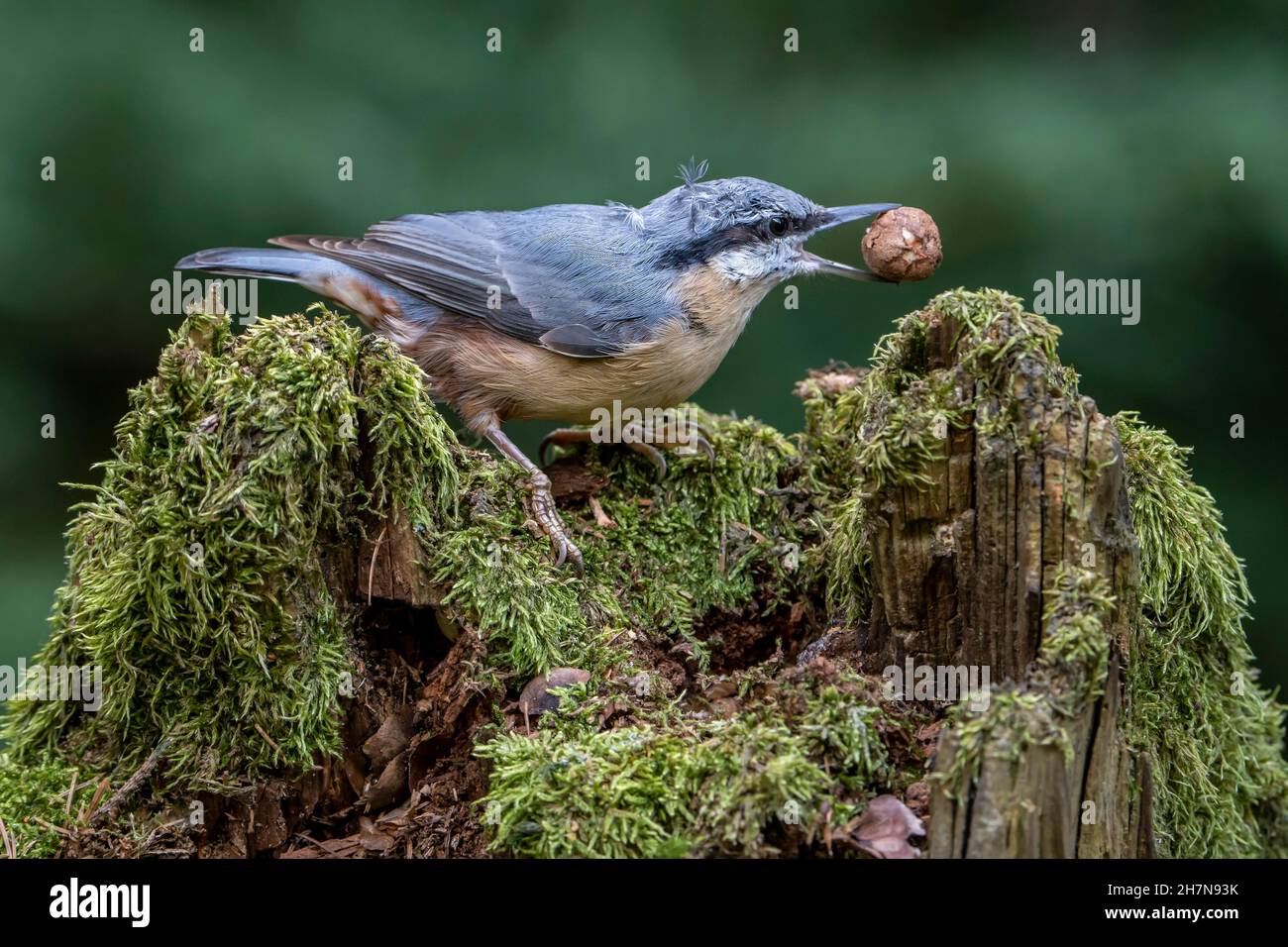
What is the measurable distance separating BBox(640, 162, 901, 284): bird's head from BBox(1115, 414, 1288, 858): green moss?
43.6 inches

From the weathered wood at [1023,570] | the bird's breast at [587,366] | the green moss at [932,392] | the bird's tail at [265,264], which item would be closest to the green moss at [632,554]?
the bird's breast at [587,366]

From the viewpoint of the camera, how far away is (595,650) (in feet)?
9.63

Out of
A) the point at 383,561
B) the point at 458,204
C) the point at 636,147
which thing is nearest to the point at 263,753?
the point at 383,561

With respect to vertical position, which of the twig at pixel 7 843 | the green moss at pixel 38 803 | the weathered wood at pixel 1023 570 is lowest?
the twig at pixel 7 843

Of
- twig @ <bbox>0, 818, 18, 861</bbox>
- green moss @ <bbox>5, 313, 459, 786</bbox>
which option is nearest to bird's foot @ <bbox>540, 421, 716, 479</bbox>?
A: green moss @ <bbox>5, 313, 459, 786</bbox>

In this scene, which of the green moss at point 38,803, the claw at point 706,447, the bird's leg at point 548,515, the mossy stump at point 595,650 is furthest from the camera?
the claw at point 706,447

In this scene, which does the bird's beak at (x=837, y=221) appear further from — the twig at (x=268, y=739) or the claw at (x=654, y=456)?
the twig at (x=268, y=739)

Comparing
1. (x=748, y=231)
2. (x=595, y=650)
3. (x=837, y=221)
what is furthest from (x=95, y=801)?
(x=837, y=221)

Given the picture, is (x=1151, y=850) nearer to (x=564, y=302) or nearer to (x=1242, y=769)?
(x=1242, y=769)

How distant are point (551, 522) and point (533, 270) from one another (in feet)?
2.87

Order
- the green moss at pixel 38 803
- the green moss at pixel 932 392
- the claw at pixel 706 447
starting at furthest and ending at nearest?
1. the claw at pixel 706 447
2. the green moss at pixel 38 803
3. the green moss at pixel 932 392

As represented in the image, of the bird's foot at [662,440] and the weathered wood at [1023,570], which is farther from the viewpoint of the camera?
the bird's foot at [662,440]

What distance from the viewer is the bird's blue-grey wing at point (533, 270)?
356cm

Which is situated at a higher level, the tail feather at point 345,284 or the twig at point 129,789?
the tail feather at point 345,284
